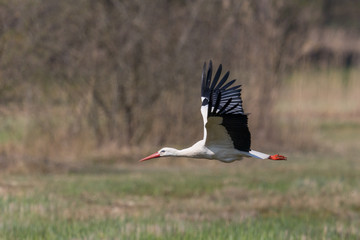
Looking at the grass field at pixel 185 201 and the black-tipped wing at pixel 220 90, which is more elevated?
the black-tipped wing at pixel 220 90

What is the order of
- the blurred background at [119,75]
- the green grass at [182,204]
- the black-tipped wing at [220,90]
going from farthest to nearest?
the blurred background at [119,75] → the green grass at [182,204] → the black-tipped wing at [220,90]

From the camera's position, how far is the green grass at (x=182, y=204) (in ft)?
25.6

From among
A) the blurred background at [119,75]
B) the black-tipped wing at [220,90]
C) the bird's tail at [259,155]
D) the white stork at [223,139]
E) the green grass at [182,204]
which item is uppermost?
the blurred background at [119,75]

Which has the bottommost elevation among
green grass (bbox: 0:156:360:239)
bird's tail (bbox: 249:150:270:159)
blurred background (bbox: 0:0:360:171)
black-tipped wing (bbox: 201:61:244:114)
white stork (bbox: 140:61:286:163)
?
green grass (bbox: 0:156:360:239)

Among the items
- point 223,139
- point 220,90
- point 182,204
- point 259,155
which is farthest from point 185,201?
point 259,155

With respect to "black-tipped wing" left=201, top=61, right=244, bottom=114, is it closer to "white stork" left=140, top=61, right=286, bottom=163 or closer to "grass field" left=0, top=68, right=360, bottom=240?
"white stork" left=140, top=61, right=286, bottom=163

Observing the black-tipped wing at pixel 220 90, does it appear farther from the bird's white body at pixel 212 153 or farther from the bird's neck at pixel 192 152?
the bird's neck at pixel 192 152

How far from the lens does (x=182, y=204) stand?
10.8 meters

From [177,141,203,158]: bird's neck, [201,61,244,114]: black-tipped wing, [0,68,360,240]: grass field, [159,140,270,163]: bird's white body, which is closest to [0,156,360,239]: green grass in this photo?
[0,68,360,240]: grass field

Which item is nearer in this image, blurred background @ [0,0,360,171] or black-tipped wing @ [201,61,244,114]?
black-tipped wing @ [201,61,244,114]

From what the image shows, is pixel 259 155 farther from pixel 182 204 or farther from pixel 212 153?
pixel 182 204

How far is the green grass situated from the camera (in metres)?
7.80

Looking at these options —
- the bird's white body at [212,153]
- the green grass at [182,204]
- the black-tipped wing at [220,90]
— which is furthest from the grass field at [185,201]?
the bird's white body at [212,153]

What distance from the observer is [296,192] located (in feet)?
38.5
